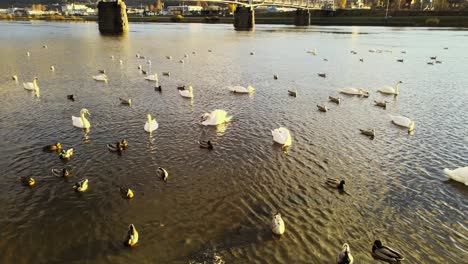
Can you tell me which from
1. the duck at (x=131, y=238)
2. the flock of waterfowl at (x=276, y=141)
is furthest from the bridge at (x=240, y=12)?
the duck at (x=131, y=238)

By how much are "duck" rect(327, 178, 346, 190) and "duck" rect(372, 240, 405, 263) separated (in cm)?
346

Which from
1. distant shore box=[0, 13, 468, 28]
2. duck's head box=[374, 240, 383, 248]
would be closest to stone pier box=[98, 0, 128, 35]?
distant shore box=[0, 13, 468, 28]

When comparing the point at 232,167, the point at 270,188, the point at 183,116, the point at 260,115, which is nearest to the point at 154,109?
the point at 183,116

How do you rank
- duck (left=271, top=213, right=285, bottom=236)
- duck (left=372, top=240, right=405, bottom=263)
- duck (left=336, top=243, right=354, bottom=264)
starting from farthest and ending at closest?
1. duck (left=271, top=213, right=285, bottom=236)
2. duck (left=372, top=240, right=405, bottom=263)
3. duck (left=336, top=243, right=354, bottom=264)

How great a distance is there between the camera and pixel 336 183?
1270cm

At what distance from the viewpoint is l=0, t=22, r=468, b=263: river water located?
9609 millimetres

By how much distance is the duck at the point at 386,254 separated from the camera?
909cm

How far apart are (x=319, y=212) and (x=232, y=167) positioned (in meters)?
4.33

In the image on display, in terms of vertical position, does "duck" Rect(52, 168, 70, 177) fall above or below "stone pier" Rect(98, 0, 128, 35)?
below

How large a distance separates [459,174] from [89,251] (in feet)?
41.8

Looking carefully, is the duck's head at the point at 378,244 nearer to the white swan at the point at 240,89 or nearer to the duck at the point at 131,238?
the duck at the point at 131,238

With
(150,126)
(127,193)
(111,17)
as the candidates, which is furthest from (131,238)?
(111,17)

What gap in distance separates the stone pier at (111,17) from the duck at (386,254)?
9539cm

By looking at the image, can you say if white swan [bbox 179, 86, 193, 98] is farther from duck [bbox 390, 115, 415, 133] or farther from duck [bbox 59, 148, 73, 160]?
duck [bbox 390, 115, 415, 133]
